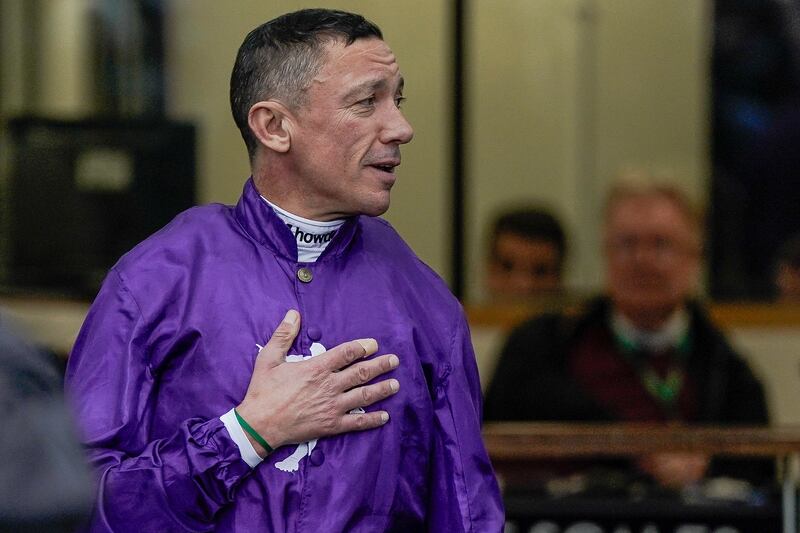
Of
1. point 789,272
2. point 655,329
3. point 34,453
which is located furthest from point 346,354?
point 789,272

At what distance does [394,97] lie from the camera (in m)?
2.65

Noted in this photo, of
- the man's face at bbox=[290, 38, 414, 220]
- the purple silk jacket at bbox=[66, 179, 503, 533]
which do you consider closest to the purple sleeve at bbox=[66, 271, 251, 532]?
the purple silk jacket at bbox=[66, 179, 503, 533]

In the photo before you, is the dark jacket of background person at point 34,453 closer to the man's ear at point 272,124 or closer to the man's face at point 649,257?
the man's ear at point 272,124

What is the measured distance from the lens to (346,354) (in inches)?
98.9

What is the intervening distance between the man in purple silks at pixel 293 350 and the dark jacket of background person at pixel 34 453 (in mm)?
945

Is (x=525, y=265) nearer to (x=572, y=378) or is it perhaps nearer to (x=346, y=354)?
(x=572, y=378)

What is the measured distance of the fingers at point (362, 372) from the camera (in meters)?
2.51

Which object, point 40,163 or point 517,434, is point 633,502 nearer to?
point 517,434

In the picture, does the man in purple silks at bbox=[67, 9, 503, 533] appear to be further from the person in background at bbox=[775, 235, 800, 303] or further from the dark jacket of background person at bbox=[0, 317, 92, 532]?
the person in background at bbox=[775, 235, 800, 303]

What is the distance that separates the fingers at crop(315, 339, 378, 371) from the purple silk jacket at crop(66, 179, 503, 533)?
0.03 metres

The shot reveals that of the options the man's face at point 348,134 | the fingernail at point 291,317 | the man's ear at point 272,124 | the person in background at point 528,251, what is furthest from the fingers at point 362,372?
the person in background at point 528,251

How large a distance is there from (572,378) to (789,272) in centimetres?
199

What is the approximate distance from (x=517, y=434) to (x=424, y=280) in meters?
1.42

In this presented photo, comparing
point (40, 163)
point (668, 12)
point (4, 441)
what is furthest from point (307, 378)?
point (668, 12)
